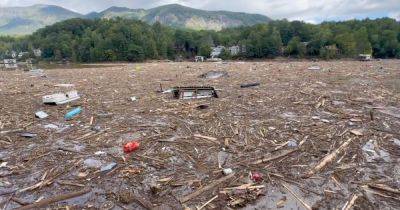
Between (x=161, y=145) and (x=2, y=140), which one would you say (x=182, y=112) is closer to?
(x=161, y=145)

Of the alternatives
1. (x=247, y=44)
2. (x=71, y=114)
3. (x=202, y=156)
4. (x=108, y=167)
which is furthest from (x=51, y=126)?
(x=247, y=44)

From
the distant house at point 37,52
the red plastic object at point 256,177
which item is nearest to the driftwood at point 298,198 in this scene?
the red plastic object at point 256,177

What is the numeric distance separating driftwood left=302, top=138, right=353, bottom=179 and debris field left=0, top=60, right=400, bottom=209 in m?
0.02

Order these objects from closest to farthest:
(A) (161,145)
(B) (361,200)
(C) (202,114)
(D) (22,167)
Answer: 1. (B) (361,200)
2. (D) (22,167)
3. (A) (161,145)
4. (C) (202,114)

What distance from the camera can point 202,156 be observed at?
5430 millimetres

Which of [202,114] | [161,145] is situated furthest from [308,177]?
[202,114]

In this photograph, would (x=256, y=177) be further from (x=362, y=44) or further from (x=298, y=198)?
(x=362, y=44)

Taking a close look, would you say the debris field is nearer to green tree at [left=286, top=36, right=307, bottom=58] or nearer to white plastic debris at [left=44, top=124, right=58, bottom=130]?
white plastic debris at [left=44, top=124, right=58, bottom=130]

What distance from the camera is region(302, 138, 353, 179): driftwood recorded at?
4.69m

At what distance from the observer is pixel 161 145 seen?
19.5 ft

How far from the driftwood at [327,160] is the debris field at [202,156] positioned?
0.05ft

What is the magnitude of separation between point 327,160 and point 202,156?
2005 mm

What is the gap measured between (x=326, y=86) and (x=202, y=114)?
746cm

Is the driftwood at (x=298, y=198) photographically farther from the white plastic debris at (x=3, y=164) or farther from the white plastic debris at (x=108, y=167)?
the white plastic debris at (x=3, y=164)
